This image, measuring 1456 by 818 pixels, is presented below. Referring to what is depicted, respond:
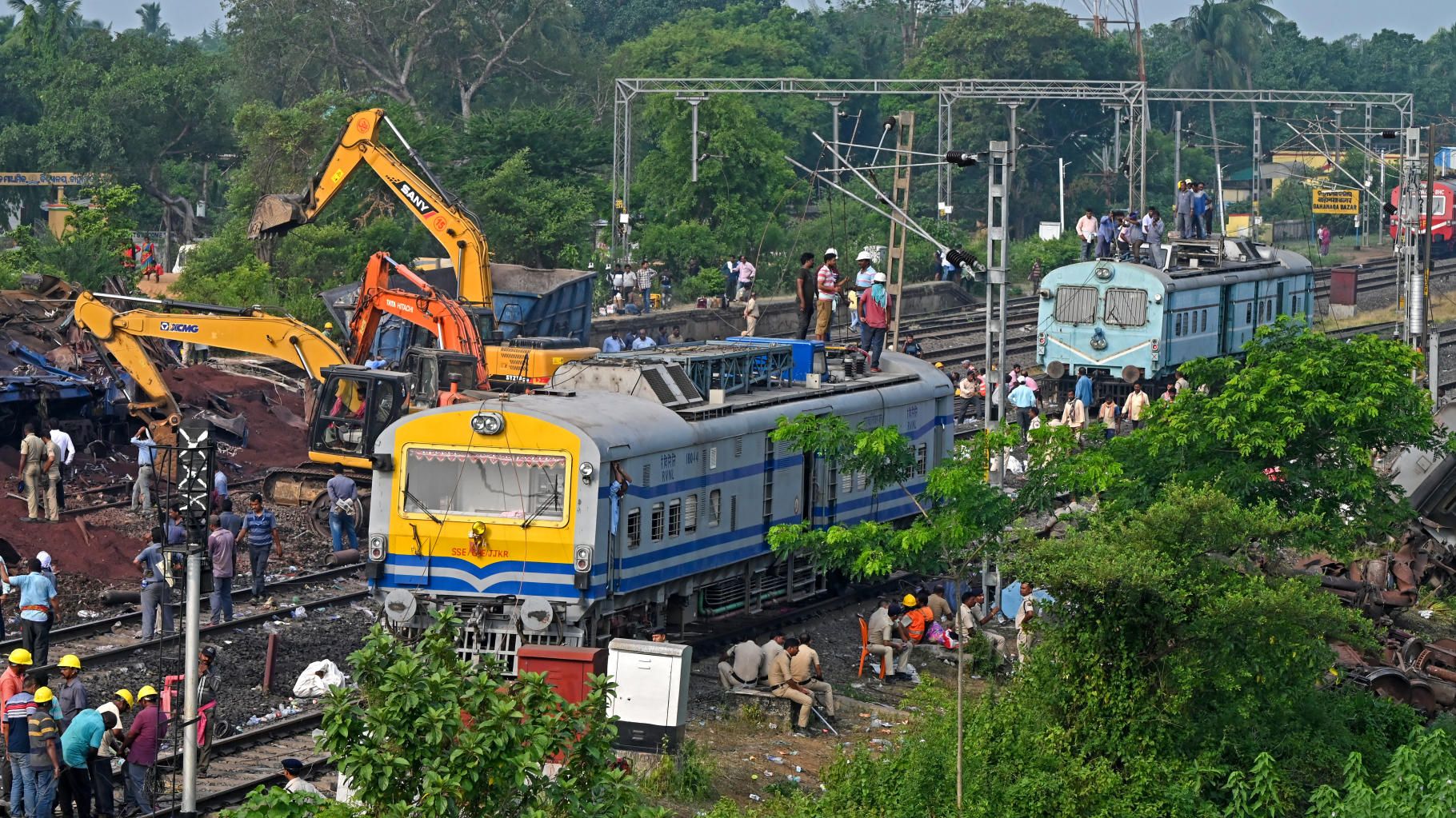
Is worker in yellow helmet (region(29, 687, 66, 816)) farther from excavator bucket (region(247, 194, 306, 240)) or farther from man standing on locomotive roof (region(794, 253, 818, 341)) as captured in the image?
excavator bucket (region(247, 194, 306, 240))

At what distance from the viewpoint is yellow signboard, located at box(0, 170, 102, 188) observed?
70.3 meters

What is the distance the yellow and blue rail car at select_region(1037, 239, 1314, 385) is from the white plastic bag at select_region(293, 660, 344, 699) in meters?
23.0

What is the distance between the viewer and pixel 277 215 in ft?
121

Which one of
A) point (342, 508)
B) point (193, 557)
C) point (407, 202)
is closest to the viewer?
point (193, 557)

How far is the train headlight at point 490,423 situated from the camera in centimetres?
2077

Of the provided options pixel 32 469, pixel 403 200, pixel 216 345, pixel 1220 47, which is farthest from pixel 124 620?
pixel 1220 47

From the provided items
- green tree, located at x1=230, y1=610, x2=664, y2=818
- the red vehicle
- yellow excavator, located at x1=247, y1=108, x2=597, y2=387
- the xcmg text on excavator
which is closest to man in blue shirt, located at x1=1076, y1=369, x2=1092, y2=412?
yellow excavator, located at x1=247, y1=108, x2=597, y2=387

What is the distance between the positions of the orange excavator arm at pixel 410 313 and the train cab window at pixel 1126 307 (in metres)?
13.8

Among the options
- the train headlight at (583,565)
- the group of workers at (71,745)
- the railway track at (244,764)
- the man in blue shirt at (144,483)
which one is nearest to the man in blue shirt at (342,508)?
the man in blue shirt at (144,483)

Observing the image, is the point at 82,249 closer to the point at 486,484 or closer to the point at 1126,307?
the point at 1126,307

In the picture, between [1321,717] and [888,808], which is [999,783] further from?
[1321,717]

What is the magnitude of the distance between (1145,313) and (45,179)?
142ft

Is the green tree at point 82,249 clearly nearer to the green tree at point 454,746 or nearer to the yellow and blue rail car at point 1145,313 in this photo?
the yellow and blue rail car at point 1145,313

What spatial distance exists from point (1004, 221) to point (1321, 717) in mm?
7608
